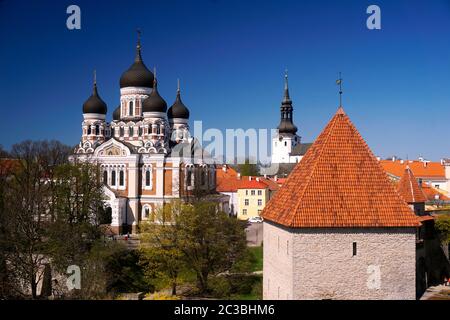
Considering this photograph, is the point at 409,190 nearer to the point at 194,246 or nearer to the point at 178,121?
the point at 194,246

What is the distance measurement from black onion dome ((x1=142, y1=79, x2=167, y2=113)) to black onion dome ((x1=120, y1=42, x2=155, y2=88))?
1.33m

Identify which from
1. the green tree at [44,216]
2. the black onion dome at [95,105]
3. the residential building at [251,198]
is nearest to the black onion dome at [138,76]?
the black onion dome at [95,105]

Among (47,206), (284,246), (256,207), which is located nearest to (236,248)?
(47,206)

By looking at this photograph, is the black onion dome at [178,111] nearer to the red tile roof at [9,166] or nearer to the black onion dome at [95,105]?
the black onion dome at [95,105]

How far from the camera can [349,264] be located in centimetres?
1307

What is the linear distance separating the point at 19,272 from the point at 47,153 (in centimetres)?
1439

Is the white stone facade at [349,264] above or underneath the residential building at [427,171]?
underneath

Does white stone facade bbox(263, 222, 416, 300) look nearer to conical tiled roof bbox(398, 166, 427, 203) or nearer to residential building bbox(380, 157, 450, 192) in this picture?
conical tiled roof bbox(398, 166, 427, 203)

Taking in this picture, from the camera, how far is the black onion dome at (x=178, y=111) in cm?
5091

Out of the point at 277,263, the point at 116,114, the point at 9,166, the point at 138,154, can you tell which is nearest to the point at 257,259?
the point at 138,154

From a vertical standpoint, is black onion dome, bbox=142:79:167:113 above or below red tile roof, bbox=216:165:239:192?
above

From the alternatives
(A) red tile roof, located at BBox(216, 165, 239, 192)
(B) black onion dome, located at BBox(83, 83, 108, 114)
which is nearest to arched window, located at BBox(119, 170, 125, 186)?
(B) black onion dome, located at BBox(83, 83, 108, 114)

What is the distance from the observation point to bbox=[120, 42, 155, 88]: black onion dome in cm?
4709
